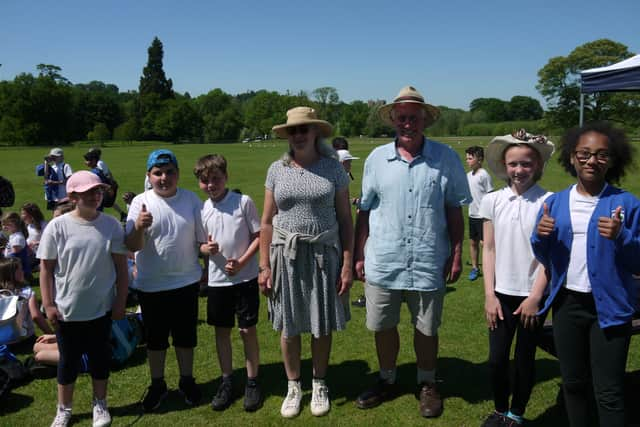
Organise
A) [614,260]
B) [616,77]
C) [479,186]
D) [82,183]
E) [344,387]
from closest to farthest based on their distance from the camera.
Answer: [614,260], [82,183], [344,387], [479,186], [616,77]

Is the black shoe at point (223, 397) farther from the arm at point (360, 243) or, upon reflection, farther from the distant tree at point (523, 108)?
the distant tree at point (523, 108)

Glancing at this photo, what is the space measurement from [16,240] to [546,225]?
6.54 m

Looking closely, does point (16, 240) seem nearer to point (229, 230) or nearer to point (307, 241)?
point (229, 230)

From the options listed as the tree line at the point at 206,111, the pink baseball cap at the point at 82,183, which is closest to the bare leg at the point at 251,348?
the pink baseball cap at the point at 82,183

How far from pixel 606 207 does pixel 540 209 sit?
0.38m

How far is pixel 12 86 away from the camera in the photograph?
81.1m

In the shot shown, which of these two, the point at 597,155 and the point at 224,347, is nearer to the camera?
the point at 597,155

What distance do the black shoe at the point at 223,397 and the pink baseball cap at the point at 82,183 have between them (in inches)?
71.4

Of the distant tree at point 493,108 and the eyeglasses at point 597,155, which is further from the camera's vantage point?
the distant tree at point 493,108

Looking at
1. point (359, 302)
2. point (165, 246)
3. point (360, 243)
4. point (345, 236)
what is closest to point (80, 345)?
point (165, 246)

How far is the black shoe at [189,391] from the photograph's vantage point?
388 cm

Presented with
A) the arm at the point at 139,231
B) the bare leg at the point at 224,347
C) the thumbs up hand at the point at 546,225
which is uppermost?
the thumbs up hand at the point at 546,225

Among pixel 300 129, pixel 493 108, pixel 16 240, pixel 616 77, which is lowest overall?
pixel 16 240

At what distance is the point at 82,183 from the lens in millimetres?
3346
